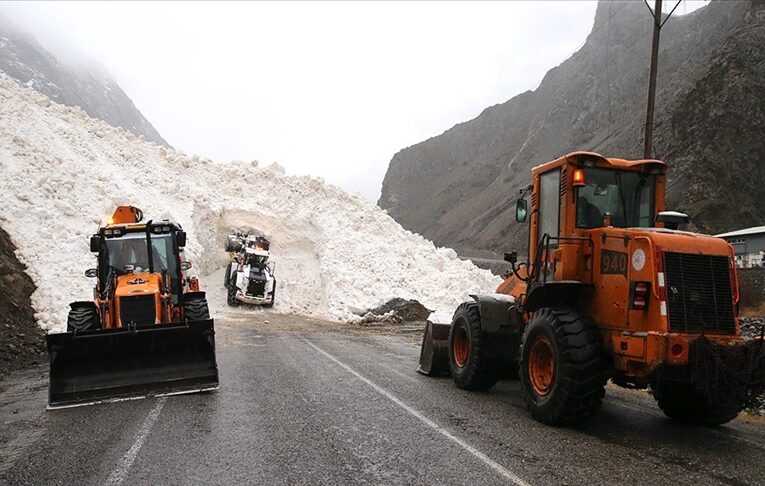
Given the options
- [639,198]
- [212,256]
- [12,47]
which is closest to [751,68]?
[212,256]

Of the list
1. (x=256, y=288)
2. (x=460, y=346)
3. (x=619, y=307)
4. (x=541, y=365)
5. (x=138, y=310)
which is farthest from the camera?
(x=256, y=288)

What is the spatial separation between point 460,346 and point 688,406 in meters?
3.47

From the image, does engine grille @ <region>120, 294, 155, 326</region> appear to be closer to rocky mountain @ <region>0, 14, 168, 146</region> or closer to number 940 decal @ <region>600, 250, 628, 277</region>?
number 940 decal @ <region>600, 250, 628, 277</region>

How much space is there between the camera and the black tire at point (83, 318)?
9.49 metres

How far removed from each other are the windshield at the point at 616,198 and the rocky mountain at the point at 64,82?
431 feet

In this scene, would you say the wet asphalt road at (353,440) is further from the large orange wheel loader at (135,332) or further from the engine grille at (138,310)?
the engine grille at (138,310)

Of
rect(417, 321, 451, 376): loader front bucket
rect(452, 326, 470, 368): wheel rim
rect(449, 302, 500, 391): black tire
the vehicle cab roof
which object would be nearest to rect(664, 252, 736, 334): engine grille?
the vehicle cab roof

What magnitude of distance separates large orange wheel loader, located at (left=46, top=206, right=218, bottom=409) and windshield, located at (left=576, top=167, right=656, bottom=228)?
550 centimetres

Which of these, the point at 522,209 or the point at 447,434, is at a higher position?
the point at 522,209

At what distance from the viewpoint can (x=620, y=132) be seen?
274ft

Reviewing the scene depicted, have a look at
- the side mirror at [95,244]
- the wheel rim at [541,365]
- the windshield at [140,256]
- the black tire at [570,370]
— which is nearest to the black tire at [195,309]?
the windshield at [140,256]

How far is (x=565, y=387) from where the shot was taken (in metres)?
6.46

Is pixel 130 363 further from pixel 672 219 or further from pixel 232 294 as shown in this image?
pixel 232 294

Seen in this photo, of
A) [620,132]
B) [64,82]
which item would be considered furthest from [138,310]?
[64,82]
